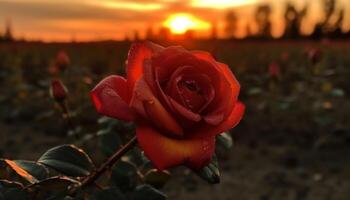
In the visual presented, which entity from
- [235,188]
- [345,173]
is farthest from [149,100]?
[345,173]

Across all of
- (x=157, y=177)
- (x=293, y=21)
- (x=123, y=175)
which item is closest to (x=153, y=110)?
(x=123, y=175)

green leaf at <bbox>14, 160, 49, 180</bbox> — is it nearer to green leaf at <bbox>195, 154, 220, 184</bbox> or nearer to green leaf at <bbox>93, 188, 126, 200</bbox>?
green leaf at <bbox>93, 188, 126, 200</bbox>

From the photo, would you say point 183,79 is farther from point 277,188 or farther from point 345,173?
point 345,173

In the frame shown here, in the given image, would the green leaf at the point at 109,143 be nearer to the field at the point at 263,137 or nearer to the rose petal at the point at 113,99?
the rose petal at the point at 113,99

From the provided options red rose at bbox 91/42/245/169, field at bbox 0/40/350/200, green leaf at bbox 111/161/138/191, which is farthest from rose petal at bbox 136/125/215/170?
field at bbox 0/40/350/200

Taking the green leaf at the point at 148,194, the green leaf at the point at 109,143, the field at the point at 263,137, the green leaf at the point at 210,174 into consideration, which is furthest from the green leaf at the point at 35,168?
the field at the point at 263,137

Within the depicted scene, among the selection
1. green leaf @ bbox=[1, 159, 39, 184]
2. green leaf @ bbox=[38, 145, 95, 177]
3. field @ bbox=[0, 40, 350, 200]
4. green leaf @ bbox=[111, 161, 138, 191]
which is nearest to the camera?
green leaf @ bbox=[1, 159, 39, 184]

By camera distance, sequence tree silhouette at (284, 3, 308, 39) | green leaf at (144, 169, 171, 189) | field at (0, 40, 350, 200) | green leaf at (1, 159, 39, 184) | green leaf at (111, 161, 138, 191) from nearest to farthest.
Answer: green leaf at (1, 159, 39, 184), green leaf at (111, 161, 138, 191), green leaf at (144, 169, 171, 189), field at (0, 40, 350, 200), tree silhouette at (284, 3, 308, 39)
